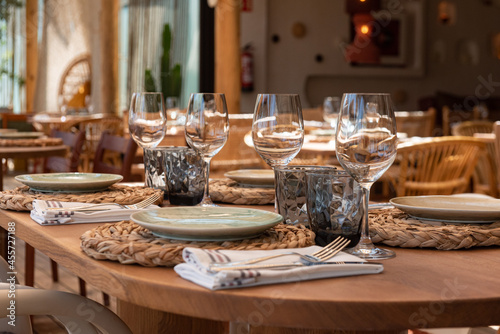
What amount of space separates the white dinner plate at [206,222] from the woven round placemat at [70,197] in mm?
266

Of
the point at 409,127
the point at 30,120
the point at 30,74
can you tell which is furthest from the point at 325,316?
the point at 30,74

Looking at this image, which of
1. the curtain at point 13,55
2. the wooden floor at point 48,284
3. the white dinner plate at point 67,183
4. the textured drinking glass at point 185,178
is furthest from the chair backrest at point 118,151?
the curtain at point 13,55

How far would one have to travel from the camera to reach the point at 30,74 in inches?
461

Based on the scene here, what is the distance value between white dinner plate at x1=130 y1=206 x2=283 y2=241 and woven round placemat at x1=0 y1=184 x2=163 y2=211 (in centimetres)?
27

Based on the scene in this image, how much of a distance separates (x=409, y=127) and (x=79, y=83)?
21.1 ft

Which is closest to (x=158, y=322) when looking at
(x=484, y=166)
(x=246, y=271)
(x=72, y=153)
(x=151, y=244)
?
(x=151, y=244)

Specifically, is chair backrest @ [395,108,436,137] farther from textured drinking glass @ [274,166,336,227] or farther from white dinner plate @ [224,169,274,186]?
textured drinking glass @ [274,166,336,227]

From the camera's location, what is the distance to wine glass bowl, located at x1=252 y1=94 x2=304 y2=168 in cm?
116

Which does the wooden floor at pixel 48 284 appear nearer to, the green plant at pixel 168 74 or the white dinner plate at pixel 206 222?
the white dinner plate at pixel 206 222

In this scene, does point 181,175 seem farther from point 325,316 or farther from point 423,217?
point 325,316

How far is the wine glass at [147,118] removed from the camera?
1.54 meters

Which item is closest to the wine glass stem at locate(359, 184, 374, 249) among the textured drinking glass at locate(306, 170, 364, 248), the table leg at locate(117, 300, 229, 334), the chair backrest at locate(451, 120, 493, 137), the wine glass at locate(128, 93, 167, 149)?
the textured drinking glass at locate(306, 170, 364, 248)

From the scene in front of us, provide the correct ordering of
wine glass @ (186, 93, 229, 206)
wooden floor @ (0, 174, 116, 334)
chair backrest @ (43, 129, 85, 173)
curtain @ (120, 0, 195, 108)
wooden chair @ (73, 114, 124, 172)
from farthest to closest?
curtain @ (120, 0, 195, 108) → wooden chair @ (73, 114, 124, 172) → chair backrest @ (43, 129, 85, 173) → wooden floor @ (0, 174, 116, 334) → wine glass @ (186, 93, 229, 206)

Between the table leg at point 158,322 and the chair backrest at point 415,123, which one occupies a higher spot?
the chair backrest at point 415,123
